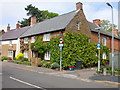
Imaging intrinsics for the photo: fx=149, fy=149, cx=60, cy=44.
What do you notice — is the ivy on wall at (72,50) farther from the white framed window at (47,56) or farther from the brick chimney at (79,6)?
the brick chimney at (79,6)

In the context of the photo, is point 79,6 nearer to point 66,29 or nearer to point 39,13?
point 66,29

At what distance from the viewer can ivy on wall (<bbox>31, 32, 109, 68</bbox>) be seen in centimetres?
1955

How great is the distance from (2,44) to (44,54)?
58.5 feet

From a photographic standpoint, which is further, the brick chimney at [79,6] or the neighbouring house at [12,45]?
the neighbouring house at [12,45]

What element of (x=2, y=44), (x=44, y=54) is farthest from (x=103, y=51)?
(x=2, y=44)

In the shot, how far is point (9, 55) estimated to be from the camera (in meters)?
33.8

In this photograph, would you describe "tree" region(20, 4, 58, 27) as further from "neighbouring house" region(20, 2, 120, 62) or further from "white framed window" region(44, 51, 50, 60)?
"white framed window" region(44, 51, 50, 60)

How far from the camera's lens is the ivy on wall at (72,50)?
19555mm

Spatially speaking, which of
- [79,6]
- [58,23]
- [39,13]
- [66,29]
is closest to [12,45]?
[58,23]

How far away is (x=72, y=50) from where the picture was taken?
1997cm

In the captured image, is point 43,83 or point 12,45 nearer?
point 43,83

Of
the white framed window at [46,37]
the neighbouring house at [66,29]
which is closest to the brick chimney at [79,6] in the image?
the neighbouring house at [66,29]

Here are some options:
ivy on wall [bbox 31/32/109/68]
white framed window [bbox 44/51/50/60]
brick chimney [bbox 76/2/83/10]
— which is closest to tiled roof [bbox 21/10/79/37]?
brick chimney [bbox 76/2/83/10]

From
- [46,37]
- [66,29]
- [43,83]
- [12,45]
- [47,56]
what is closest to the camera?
[43,83]
